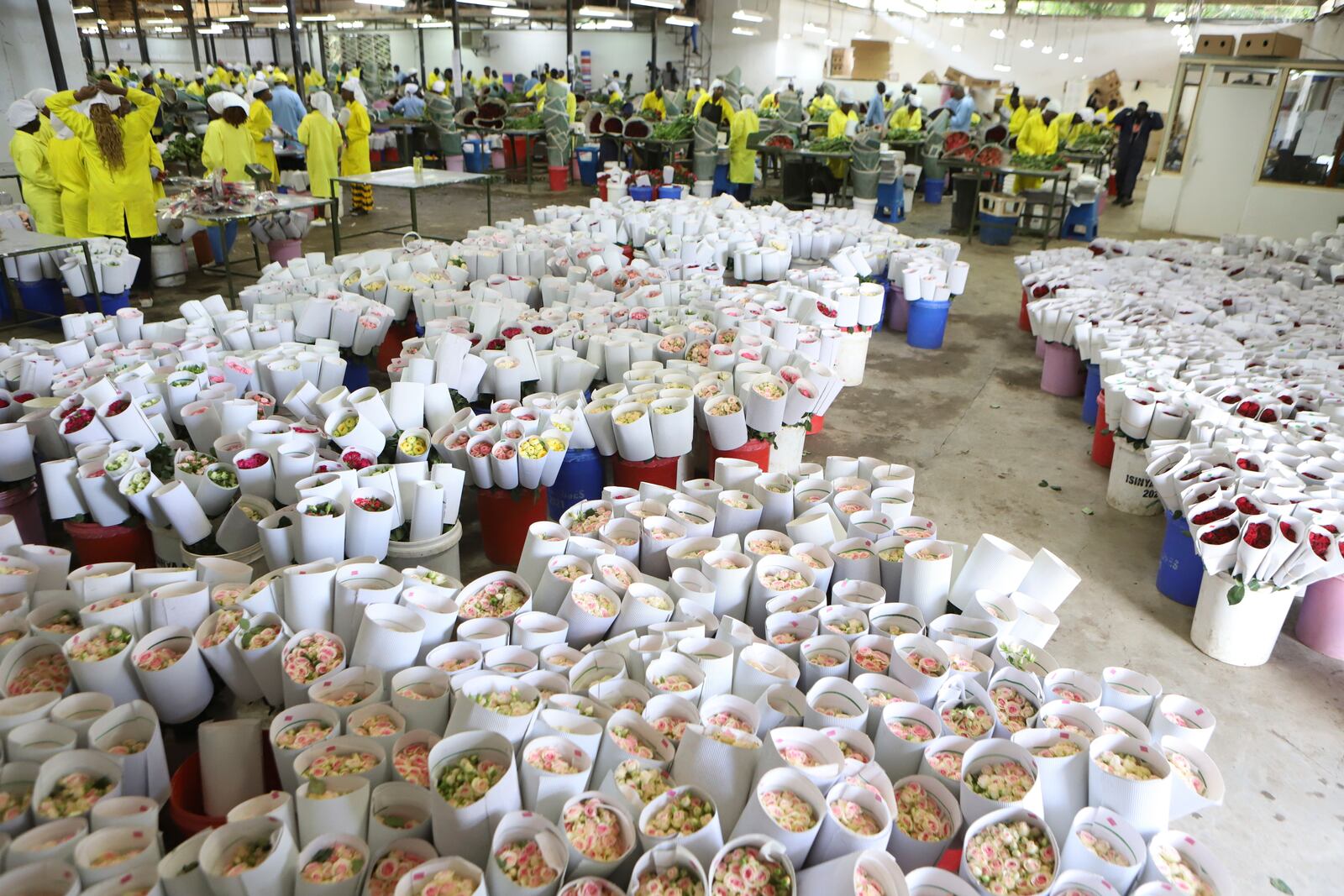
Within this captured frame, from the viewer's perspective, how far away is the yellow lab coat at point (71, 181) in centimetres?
714

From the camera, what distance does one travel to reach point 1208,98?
36.3 ft

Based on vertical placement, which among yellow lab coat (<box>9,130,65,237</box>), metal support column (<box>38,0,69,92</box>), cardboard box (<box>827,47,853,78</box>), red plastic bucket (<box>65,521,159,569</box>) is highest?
cardboard box (<box>827,47,853,78</box>)

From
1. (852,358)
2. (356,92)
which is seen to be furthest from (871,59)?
(852,358)

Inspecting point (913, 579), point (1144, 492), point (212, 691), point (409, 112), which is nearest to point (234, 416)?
point (212, 691)

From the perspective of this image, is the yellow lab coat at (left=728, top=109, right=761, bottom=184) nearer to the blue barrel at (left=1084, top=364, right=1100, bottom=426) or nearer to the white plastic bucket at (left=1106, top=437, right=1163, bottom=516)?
the blue barrel at (left=1084, top=364, right=1100, bottom=426)

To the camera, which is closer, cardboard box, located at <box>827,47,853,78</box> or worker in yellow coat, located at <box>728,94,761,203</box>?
worker in yellow coat, located at <box>728,94,761,203</box>

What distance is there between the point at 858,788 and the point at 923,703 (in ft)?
1.44

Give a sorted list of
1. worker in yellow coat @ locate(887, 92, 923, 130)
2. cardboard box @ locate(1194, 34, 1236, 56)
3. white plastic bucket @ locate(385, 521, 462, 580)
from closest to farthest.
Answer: white plastic bucket @ locate(385, 521, 462, 580)
cardboard box @ locate(1194, 34, 1236, 56)
worker in yellow coat @ locate(887, 92, 923, 130)

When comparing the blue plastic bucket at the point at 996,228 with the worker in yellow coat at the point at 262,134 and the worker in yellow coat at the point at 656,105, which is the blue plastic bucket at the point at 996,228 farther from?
the worker in yellow coat at the point at 262,134

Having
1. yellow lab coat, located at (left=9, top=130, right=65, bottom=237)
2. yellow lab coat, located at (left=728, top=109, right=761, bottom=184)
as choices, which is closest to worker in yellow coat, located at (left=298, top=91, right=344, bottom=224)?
yellow lab coat, located at (left=9, top=130, right=65, bottom=237)

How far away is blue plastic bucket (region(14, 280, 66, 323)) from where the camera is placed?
7.09m

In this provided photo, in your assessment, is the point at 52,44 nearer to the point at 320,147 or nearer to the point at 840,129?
the point at 320,147

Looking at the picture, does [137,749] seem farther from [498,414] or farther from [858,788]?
[498,414]

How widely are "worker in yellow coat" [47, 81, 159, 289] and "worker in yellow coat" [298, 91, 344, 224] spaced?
265 centimetres
